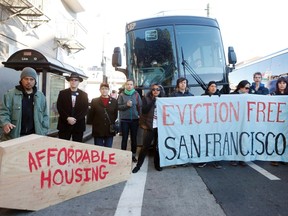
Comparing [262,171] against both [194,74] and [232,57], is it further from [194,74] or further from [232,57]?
[232,57]

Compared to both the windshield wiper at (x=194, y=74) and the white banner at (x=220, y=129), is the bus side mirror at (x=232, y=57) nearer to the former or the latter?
the windshield wiper at (x=194, y=74)

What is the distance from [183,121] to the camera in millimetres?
5707

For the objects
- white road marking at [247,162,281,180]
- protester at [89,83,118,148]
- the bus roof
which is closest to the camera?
white road marking at [247,162,281,180]

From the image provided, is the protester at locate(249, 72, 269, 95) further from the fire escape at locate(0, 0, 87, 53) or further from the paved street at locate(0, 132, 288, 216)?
the fire escape at locate(0, 0, 87, 53)

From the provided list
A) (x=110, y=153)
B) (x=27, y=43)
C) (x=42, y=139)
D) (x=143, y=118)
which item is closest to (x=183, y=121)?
(x=143, y=118)

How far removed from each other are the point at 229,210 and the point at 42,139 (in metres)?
2.49

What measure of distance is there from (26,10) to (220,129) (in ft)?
28.0

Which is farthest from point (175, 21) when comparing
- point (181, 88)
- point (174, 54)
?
point (181, 88)

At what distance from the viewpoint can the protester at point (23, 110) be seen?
13.0 feet

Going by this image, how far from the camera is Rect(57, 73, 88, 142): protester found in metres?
5.12

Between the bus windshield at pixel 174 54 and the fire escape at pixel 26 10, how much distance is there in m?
4.70

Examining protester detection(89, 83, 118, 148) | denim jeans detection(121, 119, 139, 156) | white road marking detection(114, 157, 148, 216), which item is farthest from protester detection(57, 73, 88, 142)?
white road marking detection(114, 157, 148, 216)

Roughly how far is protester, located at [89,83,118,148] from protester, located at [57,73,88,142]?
0.89 feet

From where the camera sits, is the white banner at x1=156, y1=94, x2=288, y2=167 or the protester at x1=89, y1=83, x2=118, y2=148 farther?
the white banner at x1=156, y1=94, x2=288, y2=167
